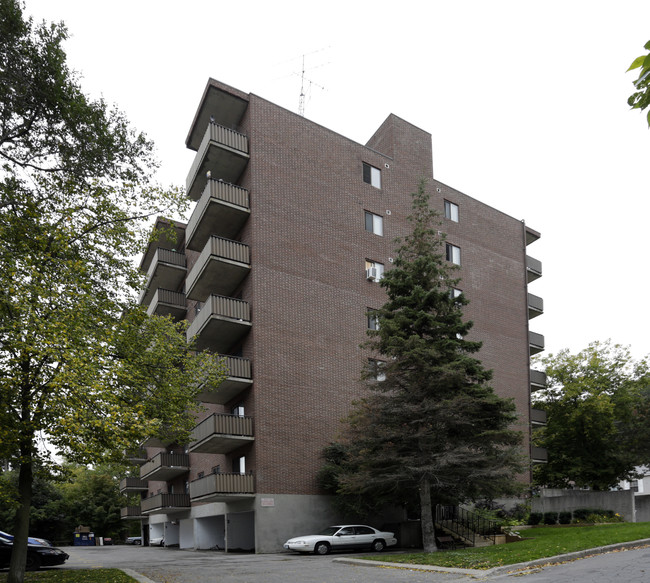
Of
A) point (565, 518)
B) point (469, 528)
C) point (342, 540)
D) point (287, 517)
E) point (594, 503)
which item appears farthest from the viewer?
point (594, 503)

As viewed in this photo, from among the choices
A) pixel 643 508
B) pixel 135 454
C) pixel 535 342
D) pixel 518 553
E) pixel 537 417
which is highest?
pixel 535 342

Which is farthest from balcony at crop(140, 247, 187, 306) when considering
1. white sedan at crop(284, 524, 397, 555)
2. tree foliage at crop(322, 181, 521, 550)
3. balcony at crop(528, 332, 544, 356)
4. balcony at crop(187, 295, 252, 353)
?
balcony at crop(528, 332, 544, 356)

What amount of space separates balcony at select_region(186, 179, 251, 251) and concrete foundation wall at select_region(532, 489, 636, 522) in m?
23.0

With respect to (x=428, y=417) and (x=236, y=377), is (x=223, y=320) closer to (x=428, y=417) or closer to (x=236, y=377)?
(x=236, y=377)

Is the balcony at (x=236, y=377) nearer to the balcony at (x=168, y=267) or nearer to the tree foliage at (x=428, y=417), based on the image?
the tree foliage at (x=428, y=417)

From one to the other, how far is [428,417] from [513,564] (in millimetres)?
7138

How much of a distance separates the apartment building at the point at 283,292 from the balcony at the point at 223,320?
0.07 m

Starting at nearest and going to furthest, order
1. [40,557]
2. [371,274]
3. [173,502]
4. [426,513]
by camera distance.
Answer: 1. [426,513]
2. [40,557]
3. [371,274]
4. [173,502]

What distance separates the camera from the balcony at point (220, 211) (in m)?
29.2

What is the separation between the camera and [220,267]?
29.2 metres

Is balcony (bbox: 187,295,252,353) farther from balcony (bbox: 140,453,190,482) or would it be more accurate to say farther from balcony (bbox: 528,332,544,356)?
balcony (bbox: 528,332,544,356)

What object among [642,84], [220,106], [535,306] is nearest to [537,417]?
[535,306]

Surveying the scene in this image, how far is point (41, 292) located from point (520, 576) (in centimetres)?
1211

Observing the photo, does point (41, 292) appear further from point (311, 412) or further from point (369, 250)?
point (369, 250)
